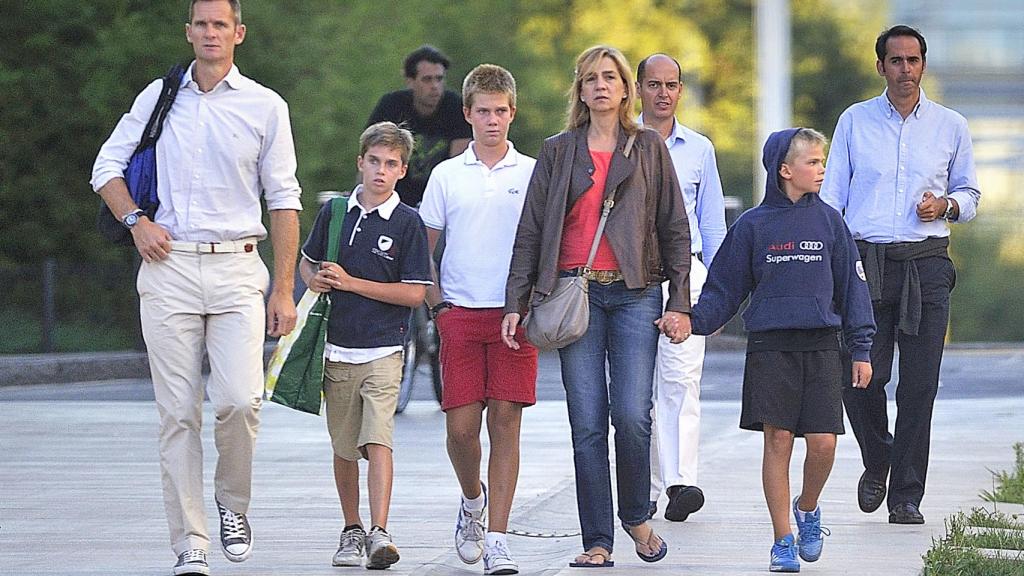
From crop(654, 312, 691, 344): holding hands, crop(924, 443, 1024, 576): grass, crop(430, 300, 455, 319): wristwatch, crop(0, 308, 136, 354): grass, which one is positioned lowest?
crop(0, 308, 136, 354): grass

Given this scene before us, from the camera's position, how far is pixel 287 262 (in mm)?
7145

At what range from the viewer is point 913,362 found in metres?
8.54

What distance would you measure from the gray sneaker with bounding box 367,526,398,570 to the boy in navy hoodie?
138 cm

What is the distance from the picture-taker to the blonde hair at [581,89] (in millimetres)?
7281

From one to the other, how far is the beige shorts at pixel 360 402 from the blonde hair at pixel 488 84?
1.04 meters

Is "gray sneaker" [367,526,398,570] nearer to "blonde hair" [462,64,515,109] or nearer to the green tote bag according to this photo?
the green tote bag

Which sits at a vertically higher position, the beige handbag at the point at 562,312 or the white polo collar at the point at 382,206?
the white polo collar at the point at 382,206

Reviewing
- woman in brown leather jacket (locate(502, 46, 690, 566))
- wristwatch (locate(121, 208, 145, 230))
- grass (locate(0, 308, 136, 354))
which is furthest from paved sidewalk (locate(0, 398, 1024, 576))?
grass (locate(0, 308, 136, 354))

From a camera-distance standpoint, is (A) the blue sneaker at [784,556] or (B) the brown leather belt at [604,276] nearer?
(A) the blue sneaker at [784,556]

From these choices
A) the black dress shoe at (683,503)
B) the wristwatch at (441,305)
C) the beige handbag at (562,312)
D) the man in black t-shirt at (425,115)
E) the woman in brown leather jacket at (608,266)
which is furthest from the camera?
the man in black t-shirt at (425,115)

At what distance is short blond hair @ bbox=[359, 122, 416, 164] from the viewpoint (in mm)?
7551

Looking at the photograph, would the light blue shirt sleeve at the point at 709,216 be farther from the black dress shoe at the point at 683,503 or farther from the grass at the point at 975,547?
the grass at the point at 975,547

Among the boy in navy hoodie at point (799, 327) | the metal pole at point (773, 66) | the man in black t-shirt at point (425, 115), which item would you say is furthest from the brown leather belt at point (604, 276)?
the metal pole at point (773, 66)

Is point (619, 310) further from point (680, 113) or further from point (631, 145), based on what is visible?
point (680, 113)
